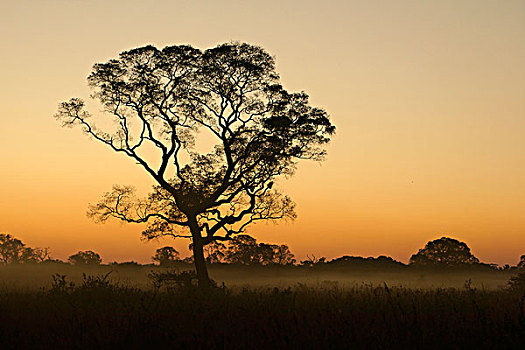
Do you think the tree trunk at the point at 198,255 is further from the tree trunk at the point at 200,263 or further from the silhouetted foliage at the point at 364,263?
the silhouetted foliage at the point at 364,263

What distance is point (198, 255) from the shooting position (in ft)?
98.6

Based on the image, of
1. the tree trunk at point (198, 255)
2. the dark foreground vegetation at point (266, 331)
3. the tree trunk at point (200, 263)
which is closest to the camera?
the dark foreground vegetation at point (266, 331)

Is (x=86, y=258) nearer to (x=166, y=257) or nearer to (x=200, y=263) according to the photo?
(x=166, y=257)

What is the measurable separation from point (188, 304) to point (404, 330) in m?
7.08

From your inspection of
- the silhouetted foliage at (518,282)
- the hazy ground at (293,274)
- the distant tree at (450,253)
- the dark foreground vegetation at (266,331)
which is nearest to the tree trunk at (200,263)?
the silhouetted foliage at (518,282)

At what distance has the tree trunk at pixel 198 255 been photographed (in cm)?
2920

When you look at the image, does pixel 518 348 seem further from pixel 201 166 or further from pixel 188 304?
pixel 201 166

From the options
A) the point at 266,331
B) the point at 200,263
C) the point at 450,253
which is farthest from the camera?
the point at 450,253

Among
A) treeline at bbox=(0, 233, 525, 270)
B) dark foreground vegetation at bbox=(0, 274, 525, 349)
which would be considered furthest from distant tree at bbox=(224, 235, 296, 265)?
dark foreground vegetation at bbox=(0, 274, 525, 349)

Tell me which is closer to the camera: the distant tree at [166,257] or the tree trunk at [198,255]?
the tree trunk at [198,255]

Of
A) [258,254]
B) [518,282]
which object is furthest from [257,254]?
[518,282]

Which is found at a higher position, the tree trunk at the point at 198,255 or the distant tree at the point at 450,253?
the distant tree at the point at 450,253

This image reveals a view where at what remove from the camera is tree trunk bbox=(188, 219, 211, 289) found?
2920 centimetres

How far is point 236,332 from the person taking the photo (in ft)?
29.9
